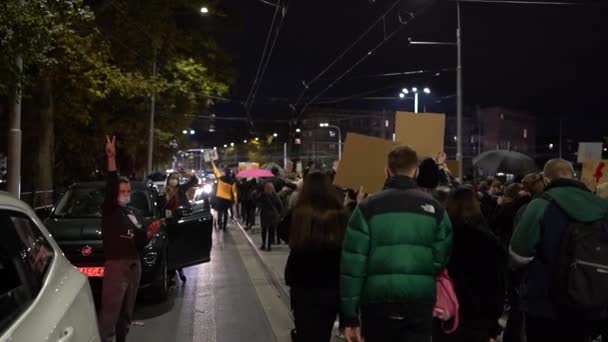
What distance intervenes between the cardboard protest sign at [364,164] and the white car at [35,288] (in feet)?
11.3

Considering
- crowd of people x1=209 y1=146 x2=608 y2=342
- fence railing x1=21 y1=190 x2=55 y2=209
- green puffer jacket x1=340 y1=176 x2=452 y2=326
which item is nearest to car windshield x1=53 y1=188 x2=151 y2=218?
crowd of people x1=209 y1=146 x2=608 y2=342

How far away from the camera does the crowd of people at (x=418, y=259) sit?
3.68 meters

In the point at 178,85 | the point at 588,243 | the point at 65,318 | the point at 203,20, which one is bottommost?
the point at 65,318

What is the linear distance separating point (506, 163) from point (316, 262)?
10761 mm

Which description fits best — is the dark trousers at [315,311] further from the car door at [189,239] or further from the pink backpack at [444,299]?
the car door at [189,239]

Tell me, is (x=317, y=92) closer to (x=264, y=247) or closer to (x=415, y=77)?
(x=415, y=77)

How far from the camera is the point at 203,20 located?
86.6 ft

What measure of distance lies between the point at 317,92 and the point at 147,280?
2503 cm

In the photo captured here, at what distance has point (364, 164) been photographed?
668 centimetres

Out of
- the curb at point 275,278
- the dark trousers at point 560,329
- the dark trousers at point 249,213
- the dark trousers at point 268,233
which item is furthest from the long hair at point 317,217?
the dark trousers at point 249,213

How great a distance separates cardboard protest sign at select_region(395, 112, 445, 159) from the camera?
7.55m

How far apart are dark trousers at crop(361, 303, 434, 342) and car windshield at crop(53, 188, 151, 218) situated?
677 cm

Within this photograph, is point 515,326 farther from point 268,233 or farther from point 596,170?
point 268,233

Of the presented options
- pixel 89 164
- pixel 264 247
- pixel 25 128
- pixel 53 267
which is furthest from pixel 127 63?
pixel 53 267
